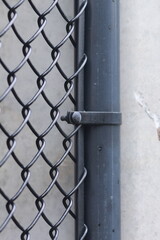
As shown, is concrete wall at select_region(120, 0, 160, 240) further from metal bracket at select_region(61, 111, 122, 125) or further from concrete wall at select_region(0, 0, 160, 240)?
metal bracket at select_region(61, 111, 122, 125)

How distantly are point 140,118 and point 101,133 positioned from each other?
0.63ft

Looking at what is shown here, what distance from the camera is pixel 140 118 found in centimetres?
99

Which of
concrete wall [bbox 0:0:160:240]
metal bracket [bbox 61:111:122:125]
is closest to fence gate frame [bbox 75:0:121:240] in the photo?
metal bracket [bbox 61:111:122:125]

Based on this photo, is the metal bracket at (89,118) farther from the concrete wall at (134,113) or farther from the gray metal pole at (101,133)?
the concrete wall at (134,113)

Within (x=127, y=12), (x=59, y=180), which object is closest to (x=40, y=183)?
(x=59, y=180)

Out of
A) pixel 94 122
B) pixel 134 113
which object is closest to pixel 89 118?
pixel 94 122

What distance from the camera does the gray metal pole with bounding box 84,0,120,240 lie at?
83 cm

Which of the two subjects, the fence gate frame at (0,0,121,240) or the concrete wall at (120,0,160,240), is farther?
the concrete wall at (120,0,160,240)

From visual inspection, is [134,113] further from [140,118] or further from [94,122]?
[94,122]

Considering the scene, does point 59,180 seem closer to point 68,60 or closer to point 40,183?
point 40,183

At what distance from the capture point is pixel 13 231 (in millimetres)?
894

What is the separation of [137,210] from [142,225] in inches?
1.5

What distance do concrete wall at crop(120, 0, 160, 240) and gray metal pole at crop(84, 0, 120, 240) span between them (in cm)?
11

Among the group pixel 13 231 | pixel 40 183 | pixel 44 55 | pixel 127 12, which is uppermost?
pixel 127 12
